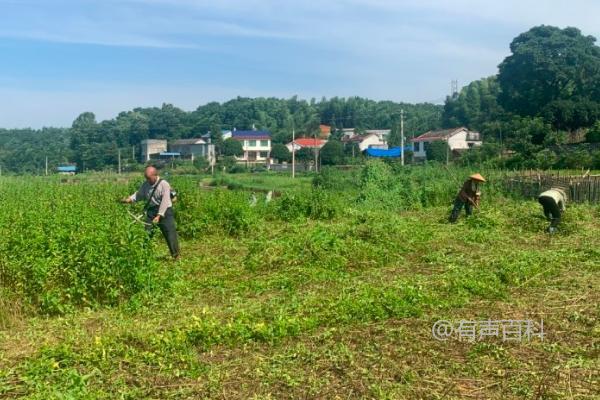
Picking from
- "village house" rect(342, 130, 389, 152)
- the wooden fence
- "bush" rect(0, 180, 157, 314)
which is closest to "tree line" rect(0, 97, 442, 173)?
"village house" rect(342, 130, 389, 152)

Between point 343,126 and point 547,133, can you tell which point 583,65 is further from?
point 343,126

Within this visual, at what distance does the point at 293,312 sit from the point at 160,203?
374 cm

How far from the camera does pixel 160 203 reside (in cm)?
823

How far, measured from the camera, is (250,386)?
3.72 metres

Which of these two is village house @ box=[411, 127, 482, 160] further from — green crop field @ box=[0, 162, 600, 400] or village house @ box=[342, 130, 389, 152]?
green crop field @ box=[0, 162, 600, 400]

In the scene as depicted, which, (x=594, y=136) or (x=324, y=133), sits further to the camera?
(x=324, y=133)

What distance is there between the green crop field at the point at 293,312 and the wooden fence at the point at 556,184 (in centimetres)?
618

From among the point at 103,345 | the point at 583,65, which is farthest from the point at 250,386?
the point at 583,65

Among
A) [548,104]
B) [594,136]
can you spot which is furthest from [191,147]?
[594,136]

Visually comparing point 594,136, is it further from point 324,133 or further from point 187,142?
point 187,142

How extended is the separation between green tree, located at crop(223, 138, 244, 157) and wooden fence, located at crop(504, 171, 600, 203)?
50403 mm

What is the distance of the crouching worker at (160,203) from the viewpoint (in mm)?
8117

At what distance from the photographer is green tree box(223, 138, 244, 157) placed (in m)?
65.8

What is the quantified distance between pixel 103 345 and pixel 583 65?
1533 inches
